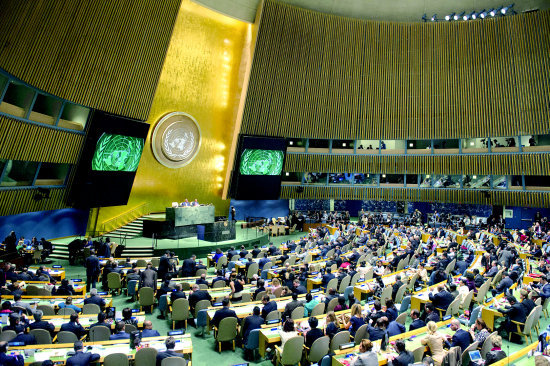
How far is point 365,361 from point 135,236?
15.9m

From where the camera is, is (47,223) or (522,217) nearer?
(47,223)

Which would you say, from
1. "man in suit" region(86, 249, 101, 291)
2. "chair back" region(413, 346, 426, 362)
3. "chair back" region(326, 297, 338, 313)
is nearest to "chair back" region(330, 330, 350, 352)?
"chair back" region(413, 346, 426, 362)

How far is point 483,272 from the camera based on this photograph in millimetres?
12500

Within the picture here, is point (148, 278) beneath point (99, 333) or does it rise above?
above

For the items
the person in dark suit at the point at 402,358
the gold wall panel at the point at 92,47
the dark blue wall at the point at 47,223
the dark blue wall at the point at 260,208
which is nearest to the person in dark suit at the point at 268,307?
the person in dark suit at the point at 402,358

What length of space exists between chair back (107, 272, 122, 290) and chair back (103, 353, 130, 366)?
5.68 meters

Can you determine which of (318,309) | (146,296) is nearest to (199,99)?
(146,296)

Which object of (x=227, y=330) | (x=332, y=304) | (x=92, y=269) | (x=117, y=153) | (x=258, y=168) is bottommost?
(x=227, y=330)

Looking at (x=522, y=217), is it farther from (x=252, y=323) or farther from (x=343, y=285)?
(x=252, y=323)

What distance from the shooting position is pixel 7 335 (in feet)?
20.2

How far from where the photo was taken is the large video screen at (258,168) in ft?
75.7

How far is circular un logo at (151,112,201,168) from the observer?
68.9 feet

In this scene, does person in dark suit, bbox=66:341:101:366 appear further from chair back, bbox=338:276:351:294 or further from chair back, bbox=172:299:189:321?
chair back, bbox=338:276:351:294

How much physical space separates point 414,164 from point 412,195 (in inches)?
85.4
